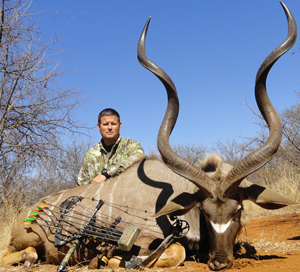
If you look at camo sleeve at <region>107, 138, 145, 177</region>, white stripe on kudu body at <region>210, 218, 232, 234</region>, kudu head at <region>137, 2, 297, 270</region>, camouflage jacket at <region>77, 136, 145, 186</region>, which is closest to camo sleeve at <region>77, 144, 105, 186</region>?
camouflage jacket at <region>77, 136, 145, 186</region>

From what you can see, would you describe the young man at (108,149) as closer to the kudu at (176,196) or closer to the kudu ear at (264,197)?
the kudu at (176,196)

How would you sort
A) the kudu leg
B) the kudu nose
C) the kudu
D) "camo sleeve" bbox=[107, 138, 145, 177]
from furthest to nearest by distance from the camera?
1. "camo sleeve" bbox=[107, 138, 145, 177]
2. the kudu leg
3. the kudu
4. the kudu nose

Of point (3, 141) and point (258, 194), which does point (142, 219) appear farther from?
point (3, 141)

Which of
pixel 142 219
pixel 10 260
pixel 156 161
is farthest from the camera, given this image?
pixel 156 161

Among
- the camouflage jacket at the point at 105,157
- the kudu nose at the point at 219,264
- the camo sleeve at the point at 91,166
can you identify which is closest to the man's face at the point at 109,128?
the camouflage jacket at the point at 105,157

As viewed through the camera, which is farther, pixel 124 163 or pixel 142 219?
pixel 124 163

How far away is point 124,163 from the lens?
394 centimetres

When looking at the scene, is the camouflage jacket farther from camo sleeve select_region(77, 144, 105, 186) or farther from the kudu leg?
the kudu leg

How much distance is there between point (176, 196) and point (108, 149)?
5.61 ft

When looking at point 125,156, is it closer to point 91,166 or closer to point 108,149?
point 108,149

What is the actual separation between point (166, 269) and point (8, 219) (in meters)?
3.20

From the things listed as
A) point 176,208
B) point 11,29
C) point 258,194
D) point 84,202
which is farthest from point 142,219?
point 11,29

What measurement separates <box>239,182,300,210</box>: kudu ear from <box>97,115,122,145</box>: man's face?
2010mm

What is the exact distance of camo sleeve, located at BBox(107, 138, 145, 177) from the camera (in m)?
3.94
